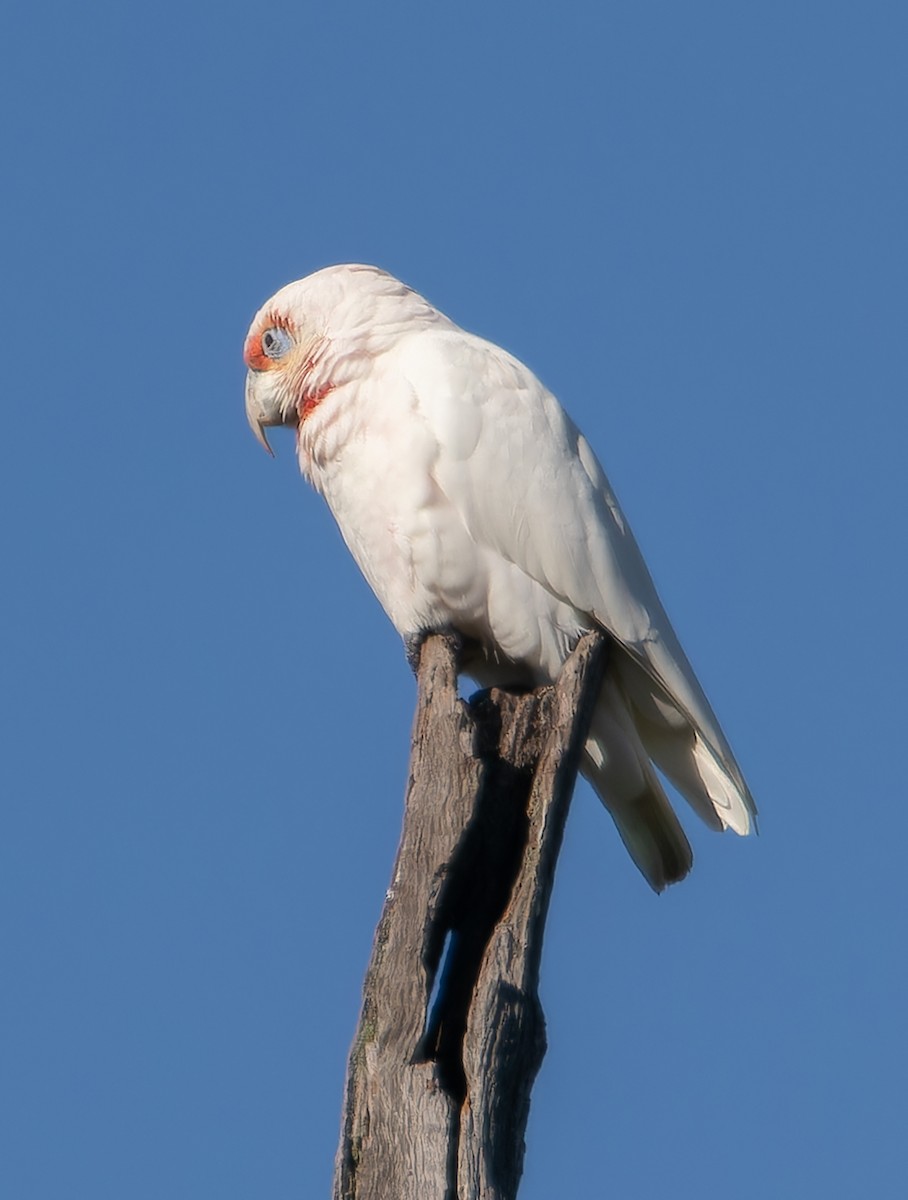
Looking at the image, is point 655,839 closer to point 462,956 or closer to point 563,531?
point 563,531

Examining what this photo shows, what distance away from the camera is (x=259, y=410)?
7.27 meters

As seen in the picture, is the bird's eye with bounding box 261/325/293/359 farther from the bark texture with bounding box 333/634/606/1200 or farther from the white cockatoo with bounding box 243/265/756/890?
the bark texture with bounding box 333/634/606/1200

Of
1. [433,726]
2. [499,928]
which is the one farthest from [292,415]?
[499,928]

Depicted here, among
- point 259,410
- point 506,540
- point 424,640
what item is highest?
point 259,410

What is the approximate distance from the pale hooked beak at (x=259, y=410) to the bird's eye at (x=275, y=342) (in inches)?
5.8

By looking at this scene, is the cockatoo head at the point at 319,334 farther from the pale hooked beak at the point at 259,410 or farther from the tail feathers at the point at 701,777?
the tail feathers at the point at 701,777

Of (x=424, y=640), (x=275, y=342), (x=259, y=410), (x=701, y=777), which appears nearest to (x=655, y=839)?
(x=701, y=777)

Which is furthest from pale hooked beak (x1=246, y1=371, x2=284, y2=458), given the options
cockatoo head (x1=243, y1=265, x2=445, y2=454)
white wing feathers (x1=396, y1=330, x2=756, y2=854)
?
white wing feathers (x1=396, y1=330, x2=756, y2=854)

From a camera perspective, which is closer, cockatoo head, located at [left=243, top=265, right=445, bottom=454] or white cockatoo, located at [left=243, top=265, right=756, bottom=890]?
white cockatoo, located at [left=243, top=265, right=756, bottom=890]

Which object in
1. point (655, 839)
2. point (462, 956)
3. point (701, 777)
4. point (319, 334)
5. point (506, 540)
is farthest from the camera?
point (319, 334)

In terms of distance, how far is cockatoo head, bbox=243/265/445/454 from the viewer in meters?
6.81

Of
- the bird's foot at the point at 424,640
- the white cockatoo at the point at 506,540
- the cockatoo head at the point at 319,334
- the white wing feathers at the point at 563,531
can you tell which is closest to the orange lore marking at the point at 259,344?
the cockatoo head at the point at 319,334

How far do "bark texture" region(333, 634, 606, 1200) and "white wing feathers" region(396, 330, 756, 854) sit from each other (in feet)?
2.42

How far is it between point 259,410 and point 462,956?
3.06 meters
